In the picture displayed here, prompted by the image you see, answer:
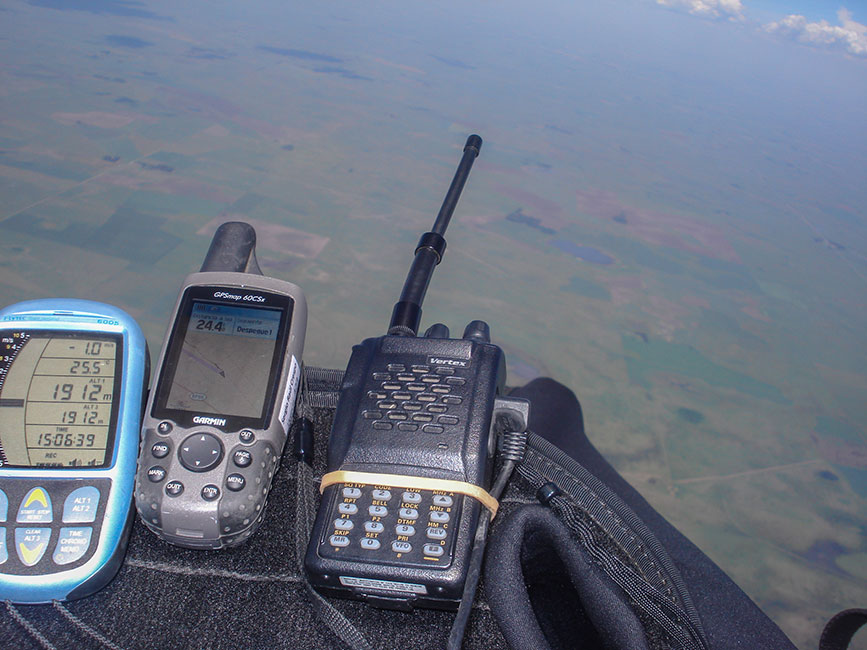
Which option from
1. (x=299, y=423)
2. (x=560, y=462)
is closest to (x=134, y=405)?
(x=299, y=423)

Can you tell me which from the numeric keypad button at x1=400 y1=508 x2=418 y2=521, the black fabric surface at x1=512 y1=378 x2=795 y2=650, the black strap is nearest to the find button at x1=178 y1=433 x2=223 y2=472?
the numeric keypad button at x1=400 y1=508 x2=418 y2=521

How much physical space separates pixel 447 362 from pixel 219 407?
332mm

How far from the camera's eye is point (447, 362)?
36.9 inches

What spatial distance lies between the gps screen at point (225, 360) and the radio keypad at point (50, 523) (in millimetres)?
156

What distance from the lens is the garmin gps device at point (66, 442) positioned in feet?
2.62

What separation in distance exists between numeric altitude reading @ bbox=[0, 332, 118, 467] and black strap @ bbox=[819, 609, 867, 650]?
3.93ft

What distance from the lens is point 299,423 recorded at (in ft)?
3.37

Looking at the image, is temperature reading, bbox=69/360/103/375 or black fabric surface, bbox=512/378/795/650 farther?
black fabric surface, bbox=512/378/795/650

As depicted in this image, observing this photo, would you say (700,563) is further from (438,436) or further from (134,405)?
(134,405)

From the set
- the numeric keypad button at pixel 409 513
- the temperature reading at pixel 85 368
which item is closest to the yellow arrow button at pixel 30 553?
the temperature reading at pixel 85 368

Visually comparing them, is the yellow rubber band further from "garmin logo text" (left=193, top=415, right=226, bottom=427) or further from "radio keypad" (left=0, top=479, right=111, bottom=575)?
"radio keypad" (left=0, top=479, right=111, bottom=575)

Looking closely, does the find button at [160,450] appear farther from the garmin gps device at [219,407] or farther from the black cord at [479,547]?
the black cord at [479,547]

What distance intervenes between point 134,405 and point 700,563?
3.91ft

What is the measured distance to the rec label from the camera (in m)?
0.92
